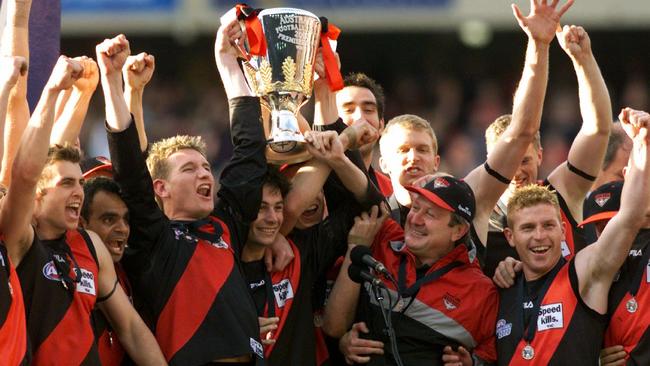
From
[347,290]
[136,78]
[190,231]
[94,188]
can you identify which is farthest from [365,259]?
[136,78]

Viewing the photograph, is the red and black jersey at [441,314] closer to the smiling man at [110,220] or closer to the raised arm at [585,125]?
the raised arm at [585,125]

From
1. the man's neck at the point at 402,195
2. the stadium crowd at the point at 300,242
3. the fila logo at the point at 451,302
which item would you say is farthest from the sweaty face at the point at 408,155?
the fila logo at the point at 451,302

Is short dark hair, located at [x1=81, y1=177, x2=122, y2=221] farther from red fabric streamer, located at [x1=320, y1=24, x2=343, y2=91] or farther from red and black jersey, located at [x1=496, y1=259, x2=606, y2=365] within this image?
red and black jersey, located at [x1=496, y1=259, x2=606, y2=365]

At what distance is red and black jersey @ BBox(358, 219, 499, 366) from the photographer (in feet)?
21.1

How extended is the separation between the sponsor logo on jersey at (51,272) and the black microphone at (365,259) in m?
1.26

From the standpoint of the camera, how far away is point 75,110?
6.74 metres

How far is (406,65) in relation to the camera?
16.9 meters

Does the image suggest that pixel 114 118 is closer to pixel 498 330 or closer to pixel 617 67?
pixel 498 330

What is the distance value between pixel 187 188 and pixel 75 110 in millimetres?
741

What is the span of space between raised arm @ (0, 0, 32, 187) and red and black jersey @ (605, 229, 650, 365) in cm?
270

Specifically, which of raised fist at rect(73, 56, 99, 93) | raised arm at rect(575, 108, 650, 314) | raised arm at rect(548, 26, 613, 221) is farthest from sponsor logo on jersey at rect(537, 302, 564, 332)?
raised fist at rect(73, 56, 99, 93)

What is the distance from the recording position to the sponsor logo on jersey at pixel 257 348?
6.20m

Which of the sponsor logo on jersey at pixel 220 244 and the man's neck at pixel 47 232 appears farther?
the sponsor logo on jersey at pixel 220 244

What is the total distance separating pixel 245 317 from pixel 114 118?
39.8 inches
